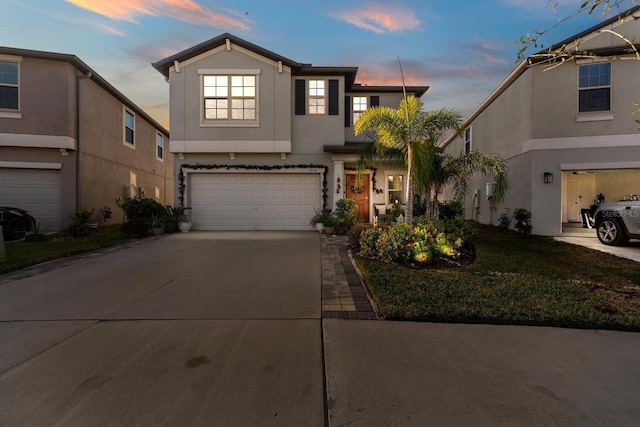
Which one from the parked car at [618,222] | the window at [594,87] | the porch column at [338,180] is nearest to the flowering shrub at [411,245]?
the parked car at [618,222]

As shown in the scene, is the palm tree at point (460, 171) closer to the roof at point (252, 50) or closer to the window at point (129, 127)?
the roof at point (252, 50)

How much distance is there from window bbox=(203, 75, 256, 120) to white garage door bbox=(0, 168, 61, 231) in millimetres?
6284

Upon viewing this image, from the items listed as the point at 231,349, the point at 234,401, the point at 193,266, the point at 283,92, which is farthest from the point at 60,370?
the point at 283,92

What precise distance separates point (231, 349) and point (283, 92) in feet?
36.1

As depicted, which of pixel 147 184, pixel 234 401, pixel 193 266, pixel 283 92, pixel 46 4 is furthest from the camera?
Result: pixel 147 184

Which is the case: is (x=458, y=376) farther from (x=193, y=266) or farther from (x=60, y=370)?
(x=193, y=266)

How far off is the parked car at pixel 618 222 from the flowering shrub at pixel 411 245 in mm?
4867

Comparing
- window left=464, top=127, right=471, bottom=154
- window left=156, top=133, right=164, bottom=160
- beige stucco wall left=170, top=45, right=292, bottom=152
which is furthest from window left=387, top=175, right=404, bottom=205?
window left=156, top=133, right=164, bottom=160

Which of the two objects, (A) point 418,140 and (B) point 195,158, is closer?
(A) point 418,140

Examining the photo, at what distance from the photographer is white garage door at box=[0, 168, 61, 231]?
38.7 feet

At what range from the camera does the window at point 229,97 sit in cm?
1229

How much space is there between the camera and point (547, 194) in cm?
1042

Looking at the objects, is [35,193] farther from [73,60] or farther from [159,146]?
[159,146]

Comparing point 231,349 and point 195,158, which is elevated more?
point 195,158
